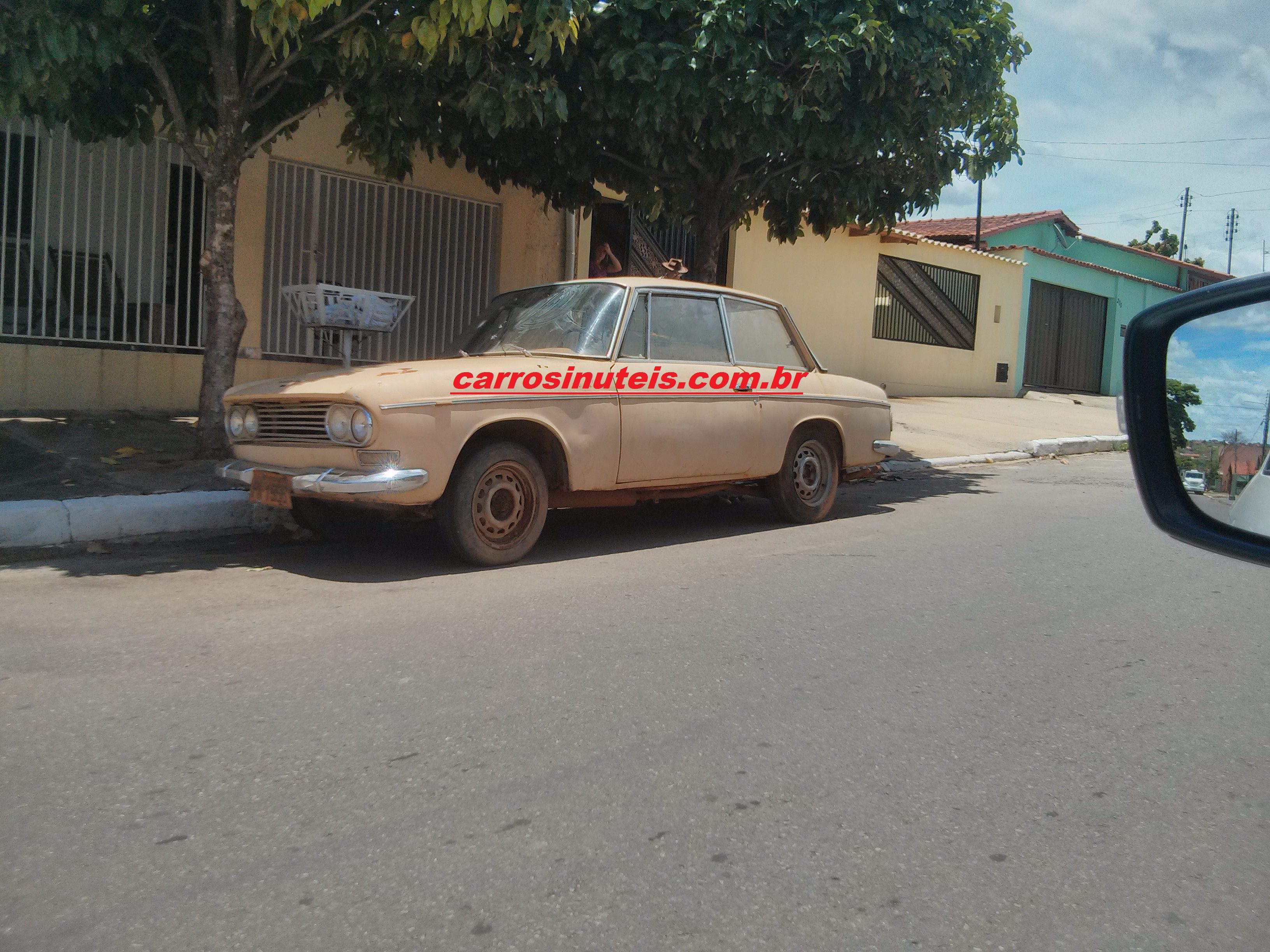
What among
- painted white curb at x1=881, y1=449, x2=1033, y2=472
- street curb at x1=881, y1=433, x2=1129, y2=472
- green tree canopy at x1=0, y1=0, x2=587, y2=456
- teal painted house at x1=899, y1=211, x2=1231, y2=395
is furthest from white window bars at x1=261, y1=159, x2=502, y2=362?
teal painted house at x1=899, y1=211, x2=1231, y2=395

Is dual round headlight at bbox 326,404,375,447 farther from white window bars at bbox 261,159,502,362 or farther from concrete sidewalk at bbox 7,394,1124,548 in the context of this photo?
white window bars at bbox 261,159,502,362

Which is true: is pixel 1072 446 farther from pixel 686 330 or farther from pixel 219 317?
pixel 219 317

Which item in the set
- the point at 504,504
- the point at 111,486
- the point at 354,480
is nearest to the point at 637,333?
the point at 504,504

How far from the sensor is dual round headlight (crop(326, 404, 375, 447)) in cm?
543

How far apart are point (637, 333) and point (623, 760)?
12.6ft

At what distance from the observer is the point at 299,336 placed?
37.0 ft

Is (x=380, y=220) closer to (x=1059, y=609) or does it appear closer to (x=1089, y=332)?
(x=1059, y=609)

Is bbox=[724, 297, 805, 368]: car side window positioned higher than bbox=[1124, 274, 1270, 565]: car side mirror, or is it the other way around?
bbox=[724, 297, 805, 368]: car side window

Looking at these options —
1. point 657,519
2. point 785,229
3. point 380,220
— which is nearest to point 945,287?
point 785,229

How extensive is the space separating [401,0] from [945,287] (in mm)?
14929

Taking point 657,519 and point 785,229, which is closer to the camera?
point 657,519

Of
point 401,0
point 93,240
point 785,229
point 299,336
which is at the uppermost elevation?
point 401,0

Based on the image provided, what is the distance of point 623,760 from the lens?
327 centimetres

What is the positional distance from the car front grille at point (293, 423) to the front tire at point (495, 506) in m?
0.72
